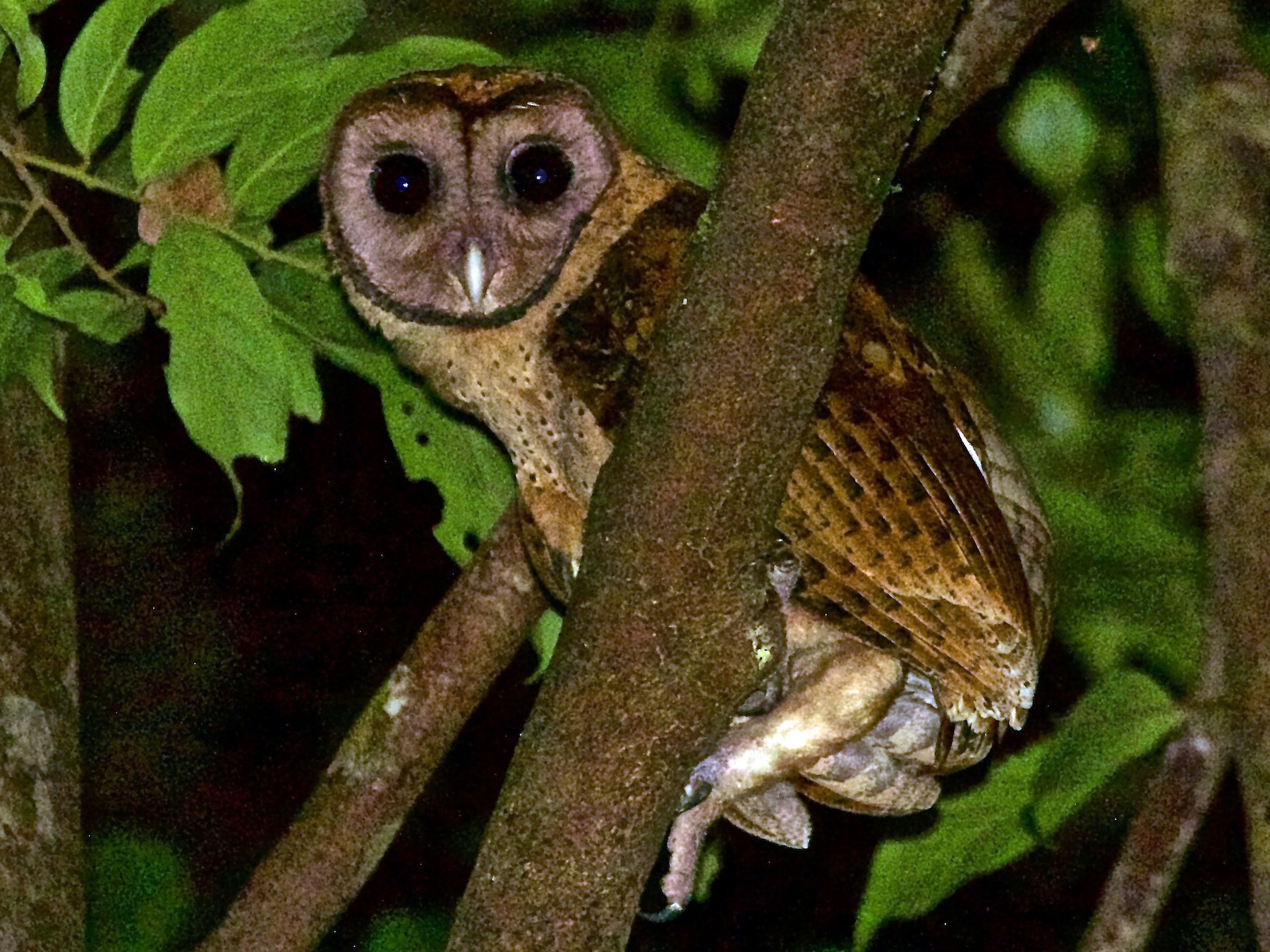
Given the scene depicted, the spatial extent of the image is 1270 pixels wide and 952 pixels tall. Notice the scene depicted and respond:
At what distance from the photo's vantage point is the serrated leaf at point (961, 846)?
1.51 metres

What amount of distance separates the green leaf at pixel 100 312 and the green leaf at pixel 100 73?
14cm

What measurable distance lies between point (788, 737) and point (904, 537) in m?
0.27

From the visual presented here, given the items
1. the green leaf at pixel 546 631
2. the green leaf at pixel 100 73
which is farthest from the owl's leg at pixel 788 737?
the green leaf at pixel 100 73

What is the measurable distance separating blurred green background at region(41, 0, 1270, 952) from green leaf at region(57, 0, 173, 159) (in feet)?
1.69

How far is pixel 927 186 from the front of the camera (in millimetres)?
2684

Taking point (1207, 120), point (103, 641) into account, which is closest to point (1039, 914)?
point (103, 641)

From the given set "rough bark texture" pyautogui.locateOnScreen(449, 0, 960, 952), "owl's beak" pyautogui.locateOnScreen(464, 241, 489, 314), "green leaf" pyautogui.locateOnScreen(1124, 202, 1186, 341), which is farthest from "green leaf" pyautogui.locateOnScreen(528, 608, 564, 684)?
"green leaf" pyautogui.locateOnScreen(1124, 202, 1186, 341)

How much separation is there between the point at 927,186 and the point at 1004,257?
17 centimetres

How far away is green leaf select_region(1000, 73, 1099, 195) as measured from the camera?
1886 millimetres

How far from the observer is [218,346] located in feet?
Result: 4.79

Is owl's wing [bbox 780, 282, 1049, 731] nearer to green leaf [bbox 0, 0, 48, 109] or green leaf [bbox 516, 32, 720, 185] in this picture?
green leaf [bbox 516, 32, 720, 185]

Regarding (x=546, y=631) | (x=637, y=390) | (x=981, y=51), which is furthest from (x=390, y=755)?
(x=981, y=51)

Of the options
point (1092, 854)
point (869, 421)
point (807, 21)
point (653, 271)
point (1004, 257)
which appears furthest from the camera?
point (1092, 854)

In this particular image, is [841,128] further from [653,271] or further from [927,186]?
[927,186]
